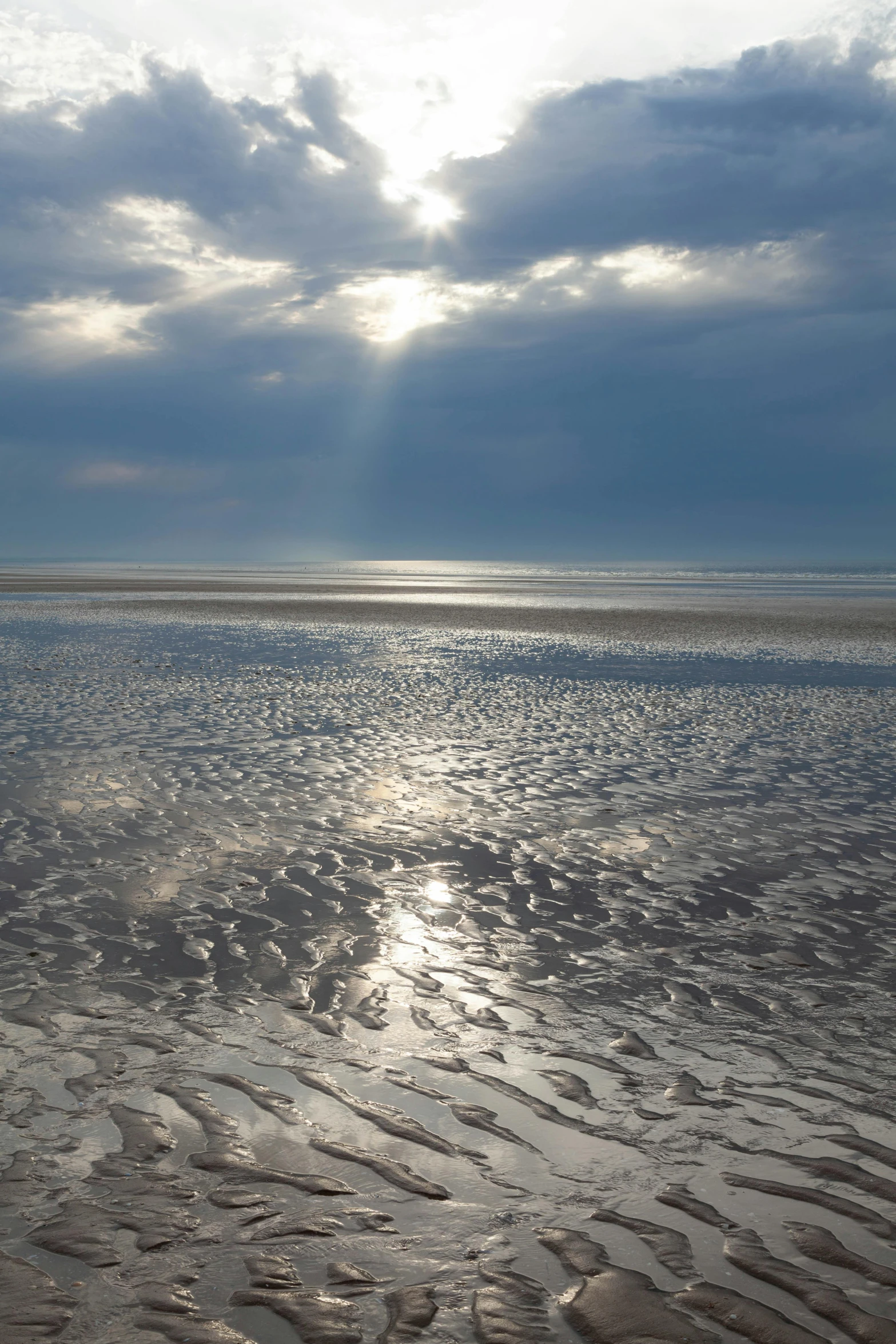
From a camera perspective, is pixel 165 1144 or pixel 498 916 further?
pixel 498 916

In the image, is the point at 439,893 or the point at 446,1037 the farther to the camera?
the point at 439,893

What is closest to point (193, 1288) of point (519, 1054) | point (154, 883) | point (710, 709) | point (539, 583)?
point (519, 1054)

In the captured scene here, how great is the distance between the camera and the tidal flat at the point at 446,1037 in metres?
4.01

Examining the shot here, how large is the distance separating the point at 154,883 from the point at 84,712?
422 inches

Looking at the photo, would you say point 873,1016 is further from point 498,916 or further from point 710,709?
point 710,709

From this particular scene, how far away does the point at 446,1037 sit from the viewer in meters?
6.30

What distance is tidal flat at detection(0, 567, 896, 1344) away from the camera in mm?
4012

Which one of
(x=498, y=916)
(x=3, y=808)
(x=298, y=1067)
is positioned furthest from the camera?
(x=3, y=808)

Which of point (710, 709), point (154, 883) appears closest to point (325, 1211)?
point (154, 883)

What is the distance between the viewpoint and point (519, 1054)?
6094 mm

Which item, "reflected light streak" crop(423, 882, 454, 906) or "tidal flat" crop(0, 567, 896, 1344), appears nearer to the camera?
"tidal flat" crop(0, 567, 896, 1344)

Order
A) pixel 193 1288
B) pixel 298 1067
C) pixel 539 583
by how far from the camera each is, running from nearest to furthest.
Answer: pixel 193 1288, pixel 298 1067, pixel 539 583

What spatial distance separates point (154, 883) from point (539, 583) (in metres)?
90.1

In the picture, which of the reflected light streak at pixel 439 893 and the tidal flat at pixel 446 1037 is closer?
the tidal flat at pixel 446 1037
